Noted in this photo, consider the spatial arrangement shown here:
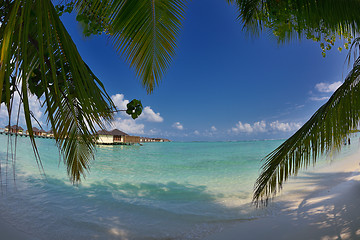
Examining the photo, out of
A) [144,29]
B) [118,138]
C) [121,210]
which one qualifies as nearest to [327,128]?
[144,29]

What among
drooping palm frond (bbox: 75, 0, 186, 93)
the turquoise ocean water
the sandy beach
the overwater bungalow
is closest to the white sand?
the sandy beach

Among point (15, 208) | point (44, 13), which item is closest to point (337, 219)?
point (44, 13)

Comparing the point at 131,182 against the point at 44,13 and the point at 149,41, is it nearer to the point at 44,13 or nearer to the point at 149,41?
the point at 149,41

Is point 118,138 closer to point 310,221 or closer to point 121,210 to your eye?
point 121,210

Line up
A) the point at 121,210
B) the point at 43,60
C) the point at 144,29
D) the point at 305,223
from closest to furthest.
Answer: the point at 43,60
the point at 144,29
the point at 305,223
the point at 121,210

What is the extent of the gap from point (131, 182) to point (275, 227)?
585 centimetres

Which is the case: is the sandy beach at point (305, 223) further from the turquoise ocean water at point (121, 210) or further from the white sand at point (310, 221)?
the turquoise ocean water at point (121, 210)

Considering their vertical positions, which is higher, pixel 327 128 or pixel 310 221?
Result: pixel 327 128

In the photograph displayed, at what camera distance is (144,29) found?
1857mm

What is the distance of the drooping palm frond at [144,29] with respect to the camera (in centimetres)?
168

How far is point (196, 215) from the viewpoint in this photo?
420cm

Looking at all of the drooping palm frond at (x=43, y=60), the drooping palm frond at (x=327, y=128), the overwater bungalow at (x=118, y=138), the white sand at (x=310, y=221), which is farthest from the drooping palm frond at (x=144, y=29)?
the overwater bungalow at (x=118, y=138)

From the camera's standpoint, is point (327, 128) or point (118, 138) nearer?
point (327, 128)

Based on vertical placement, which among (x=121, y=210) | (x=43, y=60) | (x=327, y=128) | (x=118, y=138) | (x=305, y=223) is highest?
(x=43, y=60)
